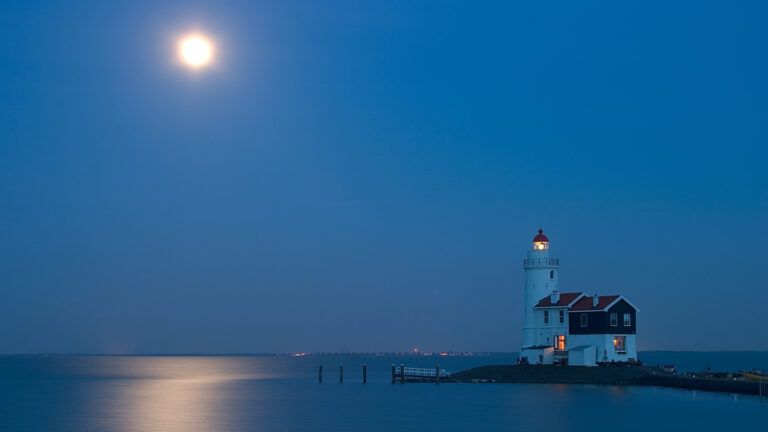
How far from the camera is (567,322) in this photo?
78938 mm

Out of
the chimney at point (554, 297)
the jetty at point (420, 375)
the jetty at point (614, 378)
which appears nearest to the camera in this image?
the jetty at point (614, 378)

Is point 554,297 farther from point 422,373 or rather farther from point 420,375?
point 420,375

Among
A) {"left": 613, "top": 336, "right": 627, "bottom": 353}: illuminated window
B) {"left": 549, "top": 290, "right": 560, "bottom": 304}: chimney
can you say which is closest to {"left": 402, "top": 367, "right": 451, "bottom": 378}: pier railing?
{"left": 549, "top": 290, "right": 560, "bottom": 304}: chimney

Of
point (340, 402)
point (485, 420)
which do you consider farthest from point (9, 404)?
point (485, 420)

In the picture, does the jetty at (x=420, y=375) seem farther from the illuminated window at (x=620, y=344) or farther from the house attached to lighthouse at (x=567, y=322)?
the illuminated window at (x=620, y=344)

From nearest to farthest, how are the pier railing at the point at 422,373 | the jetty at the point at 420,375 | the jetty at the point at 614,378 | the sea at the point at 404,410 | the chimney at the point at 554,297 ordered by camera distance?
the sea at the point at 404,410, the jetty at the point at 614,378, the chimney at the point at 554,297, the jetty at the point at 420,375, the pier railing at the point at 422,373

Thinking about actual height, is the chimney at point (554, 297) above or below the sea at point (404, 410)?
above

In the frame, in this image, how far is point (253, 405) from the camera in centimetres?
6819

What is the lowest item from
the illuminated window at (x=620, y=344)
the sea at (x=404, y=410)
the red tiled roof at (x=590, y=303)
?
the sea at (x=404, y=410)

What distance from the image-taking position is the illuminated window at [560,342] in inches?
3129

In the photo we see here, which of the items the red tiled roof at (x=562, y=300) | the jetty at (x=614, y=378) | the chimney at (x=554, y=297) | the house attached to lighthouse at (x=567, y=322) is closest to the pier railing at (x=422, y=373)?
the jetty at (x=614, y=378)

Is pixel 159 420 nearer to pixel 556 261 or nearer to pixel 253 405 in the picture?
pixel 253 405

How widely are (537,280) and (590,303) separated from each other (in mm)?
5482

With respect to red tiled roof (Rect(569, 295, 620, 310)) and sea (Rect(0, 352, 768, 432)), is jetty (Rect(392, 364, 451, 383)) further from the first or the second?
red tiled roof (Rect(569, 295, 620, 310))
